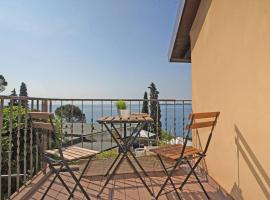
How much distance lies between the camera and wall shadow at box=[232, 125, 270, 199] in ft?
6.93

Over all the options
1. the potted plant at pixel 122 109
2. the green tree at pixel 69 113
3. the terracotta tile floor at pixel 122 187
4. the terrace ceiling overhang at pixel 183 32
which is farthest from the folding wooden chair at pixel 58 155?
the terrace ceiling overhang at pixel 183 32

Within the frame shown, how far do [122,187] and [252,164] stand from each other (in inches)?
66.5

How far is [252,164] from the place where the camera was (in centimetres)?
233

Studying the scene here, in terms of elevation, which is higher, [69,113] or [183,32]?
[183,32]

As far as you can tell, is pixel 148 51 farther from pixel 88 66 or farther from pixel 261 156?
pixel 261 156

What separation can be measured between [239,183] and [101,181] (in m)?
1.84

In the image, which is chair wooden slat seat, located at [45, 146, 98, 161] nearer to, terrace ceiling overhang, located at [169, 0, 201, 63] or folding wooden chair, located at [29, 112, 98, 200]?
folding wooden chair, located at [29, 112, 98, 200]

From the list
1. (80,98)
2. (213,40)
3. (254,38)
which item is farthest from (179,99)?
(254,38)

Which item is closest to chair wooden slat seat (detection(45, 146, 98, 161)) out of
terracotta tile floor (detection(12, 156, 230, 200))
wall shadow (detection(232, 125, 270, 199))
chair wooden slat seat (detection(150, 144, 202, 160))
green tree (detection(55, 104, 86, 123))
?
terracotta tile floor (detection(12, 156, 230, 200))

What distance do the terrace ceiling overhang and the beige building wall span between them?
43 centimetres

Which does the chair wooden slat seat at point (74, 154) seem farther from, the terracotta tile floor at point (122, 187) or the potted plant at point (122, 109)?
the potted plant at point (122, 109)

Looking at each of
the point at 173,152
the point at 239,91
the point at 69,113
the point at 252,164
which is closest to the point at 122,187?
the point at 173,152

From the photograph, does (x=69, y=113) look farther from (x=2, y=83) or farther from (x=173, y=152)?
(x=2, y=83)

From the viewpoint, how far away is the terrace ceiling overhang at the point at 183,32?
4.18 m
